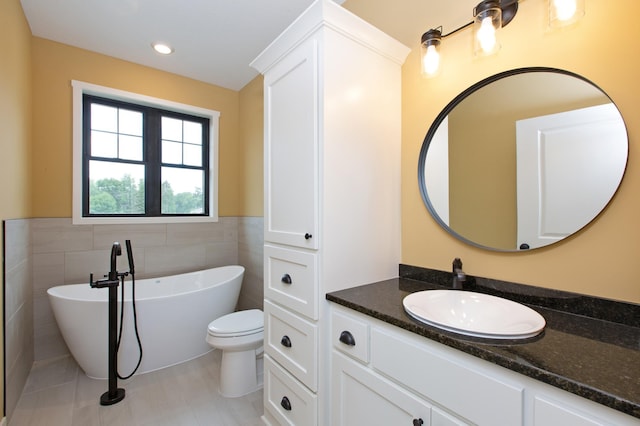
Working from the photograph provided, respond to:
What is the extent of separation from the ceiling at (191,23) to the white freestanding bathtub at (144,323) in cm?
209

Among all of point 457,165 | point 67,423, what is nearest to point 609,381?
point 457,165

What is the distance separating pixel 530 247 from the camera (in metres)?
1.20

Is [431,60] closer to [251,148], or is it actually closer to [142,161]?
[251,148]

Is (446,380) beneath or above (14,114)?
beneath

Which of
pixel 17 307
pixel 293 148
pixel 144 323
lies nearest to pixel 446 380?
pixel 293 148

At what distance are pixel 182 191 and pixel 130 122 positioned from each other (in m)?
0.85

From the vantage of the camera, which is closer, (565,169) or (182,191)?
(565,169)

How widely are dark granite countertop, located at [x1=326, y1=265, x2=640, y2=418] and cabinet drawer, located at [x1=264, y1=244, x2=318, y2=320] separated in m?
0.13

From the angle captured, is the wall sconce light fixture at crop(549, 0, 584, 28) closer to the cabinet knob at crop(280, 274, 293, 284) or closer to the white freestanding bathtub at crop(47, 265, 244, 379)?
the cabinet knob at crop(280, 274, 293, 284)


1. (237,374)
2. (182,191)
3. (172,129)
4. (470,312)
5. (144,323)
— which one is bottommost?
(237,374)

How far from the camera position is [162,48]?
8.48ft

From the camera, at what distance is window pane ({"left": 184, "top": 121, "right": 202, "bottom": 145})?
129 inches

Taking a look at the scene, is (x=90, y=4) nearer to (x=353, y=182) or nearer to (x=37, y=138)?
(x=37, y=138)

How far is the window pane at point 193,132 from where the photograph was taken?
3.28 metres
